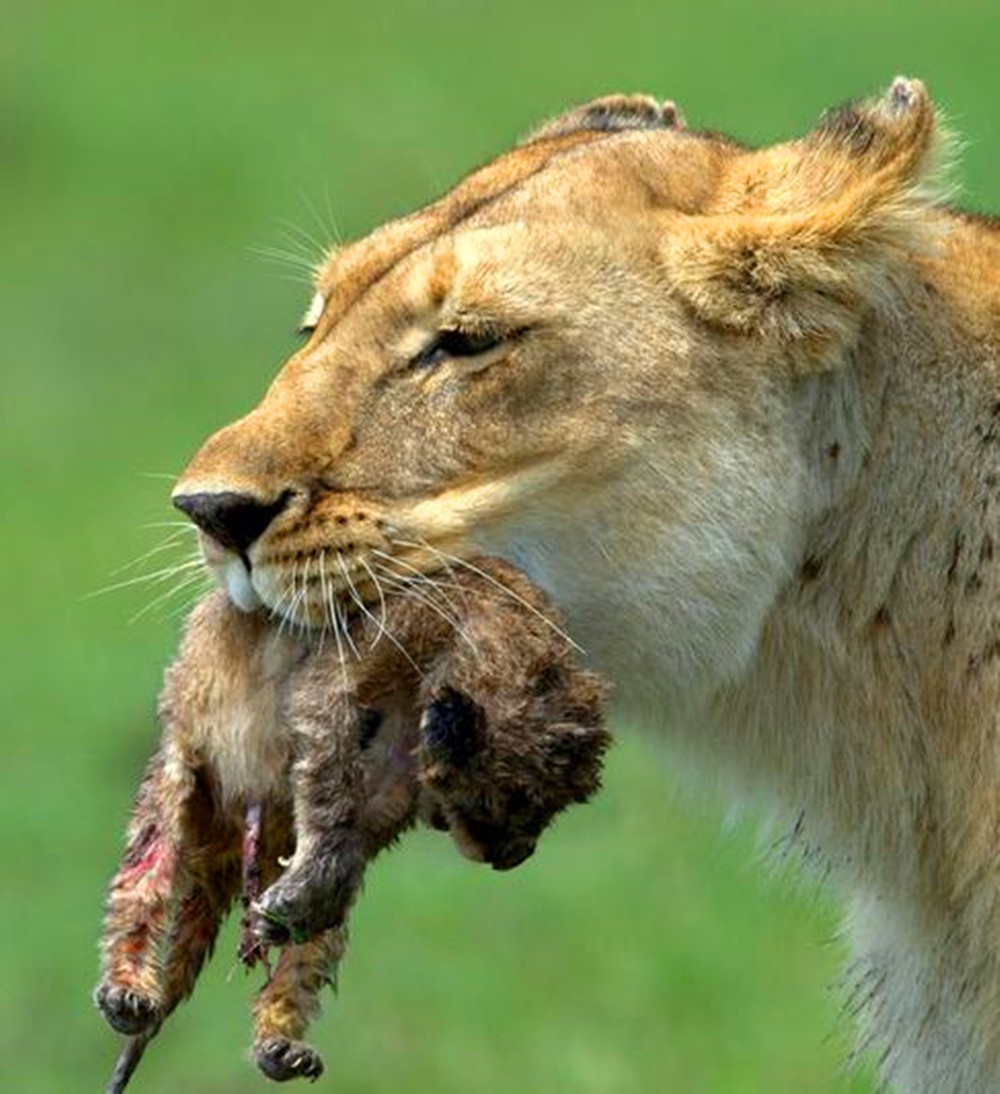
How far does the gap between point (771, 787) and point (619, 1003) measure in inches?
113

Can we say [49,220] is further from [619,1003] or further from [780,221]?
[780,221]

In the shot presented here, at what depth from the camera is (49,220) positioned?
61.7ft

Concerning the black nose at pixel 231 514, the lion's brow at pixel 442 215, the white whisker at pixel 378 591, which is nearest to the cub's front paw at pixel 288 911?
the white whisker at pixel 378 591

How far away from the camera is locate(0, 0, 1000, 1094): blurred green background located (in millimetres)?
8109

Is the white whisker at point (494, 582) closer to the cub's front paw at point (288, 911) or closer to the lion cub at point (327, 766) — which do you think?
the lion cub at point (327, 766)

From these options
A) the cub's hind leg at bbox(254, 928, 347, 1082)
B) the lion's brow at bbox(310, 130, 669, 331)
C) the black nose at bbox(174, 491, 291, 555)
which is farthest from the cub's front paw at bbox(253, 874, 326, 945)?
the lion's brow at bbox(310, 130, 669, 331)

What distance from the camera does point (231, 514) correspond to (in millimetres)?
4969

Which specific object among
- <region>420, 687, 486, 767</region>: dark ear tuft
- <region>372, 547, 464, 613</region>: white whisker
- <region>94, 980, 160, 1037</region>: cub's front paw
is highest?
<region>372, 547, 464, 613</region>: white whisker

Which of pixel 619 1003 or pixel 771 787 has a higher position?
pixel 771 787

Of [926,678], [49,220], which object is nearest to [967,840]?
[926,678]

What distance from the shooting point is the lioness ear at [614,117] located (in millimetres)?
5949

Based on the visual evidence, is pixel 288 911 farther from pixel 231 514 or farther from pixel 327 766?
pixel 231 514

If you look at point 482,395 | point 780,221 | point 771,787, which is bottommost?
point 771,787

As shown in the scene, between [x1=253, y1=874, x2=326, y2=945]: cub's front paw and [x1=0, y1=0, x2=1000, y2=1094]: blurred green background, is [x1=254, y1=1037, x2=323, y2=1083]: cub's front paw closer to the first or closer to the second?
[x1=253, y1=874, x2=326, y2=945]: cub's front paw
